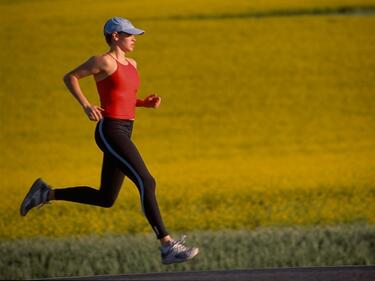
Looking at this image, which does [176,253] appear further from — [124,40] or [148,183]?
[124,40]

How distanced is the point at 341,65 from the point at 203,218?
32.9 feet

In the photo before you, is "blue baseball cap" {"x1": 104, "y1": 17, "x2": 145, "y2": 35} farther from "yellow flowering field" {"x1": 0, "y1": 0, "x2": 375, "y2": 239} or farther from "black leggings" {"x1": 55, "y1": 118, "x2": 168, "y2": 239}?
"yellow flowering field" {"x1": 0, "y1": 0, "x2": 375, "y2": 239}

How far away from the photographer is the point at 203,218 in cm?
1098

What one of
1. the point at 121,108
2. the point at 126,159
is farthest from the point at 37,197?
the point at 121,108

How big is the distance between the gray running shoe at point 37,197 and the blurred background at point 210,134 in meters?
1.17

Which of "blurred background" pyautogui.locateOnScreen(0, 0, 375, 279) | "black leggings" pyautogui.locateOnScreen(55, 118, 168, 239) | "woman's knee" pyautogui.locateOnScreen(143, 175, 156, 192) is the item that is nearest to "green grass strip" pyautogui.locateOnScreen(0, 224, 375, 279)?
"blurred background" pyautogui.locateOnScreen(0, 0, 375, 279)

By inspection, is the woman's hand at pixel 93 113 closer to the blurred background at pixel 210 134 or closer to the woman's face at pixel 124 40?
the woman's face at pixel 124 40

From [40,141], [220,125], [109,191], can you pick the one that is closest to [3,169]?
[40,141]

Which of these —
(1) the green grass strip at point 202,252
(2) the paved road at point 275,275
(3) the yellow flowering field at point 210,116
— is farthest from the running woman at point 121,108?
(3) the yellow flowering field at point 210,116

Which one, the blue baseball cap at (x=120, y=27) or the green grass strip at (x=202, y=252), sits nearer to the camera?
the blue baseball cap at (x=120, y=27)

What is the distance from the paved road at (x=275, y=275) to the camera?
7520 millimetres

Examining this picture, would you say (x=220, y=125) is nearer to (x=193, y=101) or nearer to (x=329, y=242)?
(x=193, y=101)

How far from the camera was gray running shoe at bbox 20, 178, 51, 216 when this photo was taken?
7770 mm

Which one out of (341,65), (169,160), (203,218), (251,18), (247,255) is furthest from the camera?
(251,18)
